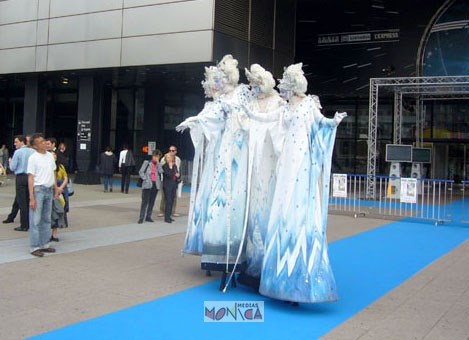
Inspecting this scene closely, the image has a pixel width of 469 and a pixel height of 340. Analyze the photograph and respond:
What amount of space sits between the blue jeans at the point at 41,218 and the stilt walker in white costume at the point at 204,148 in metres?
2.23

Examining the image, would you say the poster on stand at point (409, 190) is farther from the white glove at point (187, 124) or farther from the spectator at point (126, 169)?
the spectator at point (126, 169)

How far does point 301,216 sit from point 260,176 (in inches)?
38.1

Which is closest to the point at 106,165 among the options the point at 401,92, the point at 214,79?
the point at 401,92

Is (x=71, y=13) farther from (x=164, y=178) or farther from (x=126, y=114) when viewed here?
(x=164, y=178)

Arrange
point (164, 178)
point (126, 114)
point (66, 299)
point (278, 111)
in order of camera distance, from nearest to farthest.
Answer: point (66, 299), point (278, 111), point (164, 178), point (126, 114)

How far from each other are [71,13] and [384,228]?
49.8 feet

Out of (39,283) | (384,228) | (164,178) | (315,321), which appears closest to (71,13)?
(164,178)

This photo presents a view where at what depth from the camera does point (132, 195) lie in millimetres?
18078

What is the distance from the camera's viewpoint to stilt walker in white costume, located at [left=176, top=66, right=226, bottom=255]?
657 centimetres

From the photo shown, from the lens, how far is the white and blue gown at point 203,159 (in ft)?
21.5

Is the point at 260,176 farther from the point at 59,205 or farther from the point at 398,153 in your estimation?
the point at 398,153

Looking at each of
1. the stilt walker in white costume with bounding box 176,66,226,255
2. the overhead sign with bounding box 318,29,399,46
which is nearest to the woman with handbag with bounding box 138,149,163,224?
the stilt walker in white costume with bounding box 176,66,226,255

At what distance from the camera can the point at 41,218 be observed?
766cm

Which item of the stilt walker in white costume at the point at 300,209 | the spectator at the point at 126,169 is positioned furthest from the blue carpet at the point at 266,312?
the spectator at the point at 126,169
